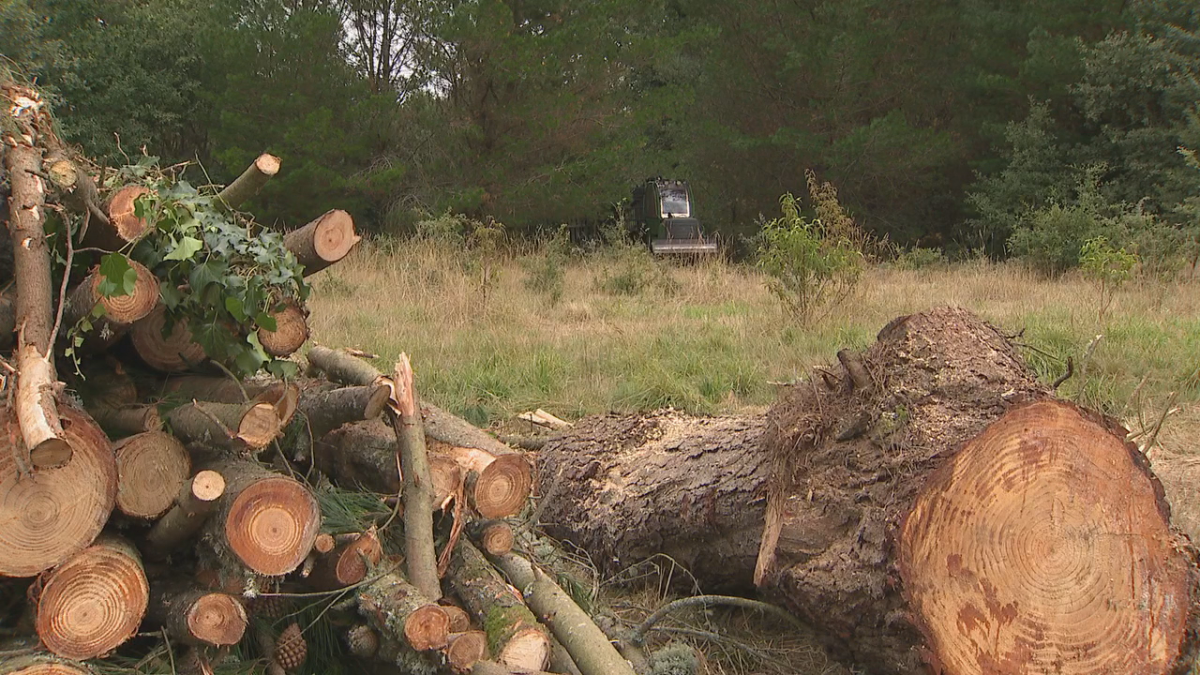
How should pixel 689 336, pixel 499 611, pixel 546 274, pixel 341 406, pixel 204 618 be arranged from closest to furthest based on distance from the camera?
pixel 204 618 → pixel 499 611 → pixel 341 406 → pixel 689 336 → pixel 546 274

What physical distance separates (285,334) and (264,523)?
782 mm

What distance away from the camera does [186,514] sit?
7.84 feet

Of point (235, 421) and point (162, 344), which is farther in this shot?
point (162, 344)

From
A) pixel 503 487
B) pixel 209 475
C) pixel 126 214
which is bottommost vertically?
pixel 503 487

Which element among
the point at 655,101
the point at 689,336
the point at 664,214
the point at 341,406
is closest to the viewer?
the point at 341,406

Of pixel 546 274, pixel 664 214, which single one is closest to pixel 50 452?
pixel 546 274

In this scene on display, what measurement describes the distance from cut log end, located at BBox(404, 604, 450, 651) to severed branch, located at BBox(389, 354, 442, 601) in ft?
0.57

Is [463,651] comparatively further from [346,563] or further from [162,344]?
[162,344]

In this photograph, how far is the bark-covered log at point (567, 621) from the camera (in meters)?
2.61

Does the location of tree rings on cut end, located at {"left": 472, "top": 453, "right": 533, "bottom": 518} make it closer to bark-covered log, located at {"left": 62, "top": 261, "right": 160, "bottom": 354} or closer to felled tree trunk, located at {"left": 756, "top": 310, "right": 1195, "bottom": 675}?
felled tree trunk, located at {"left": 756, "top": 310, "right": 1195, "bottom": 675}

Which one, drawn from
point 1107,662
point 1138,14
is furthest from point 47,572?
point 1138,14

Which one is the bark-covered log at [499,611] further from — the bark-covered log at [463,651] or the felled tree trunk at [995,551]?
the felled tree trunk at [995,551]

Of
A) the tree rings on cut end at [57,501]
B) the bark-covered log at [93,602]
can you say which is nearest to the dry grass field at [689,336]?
the bark-covered log at [93,602]

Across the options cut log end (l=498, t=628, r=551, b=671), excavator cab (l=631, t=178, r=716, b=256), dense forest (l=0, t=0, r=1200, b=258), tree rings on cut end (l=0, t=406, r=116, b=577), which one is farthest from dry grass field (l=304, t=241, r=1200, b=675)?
excavator cab (l=631, t=178, r=716, b=256)
